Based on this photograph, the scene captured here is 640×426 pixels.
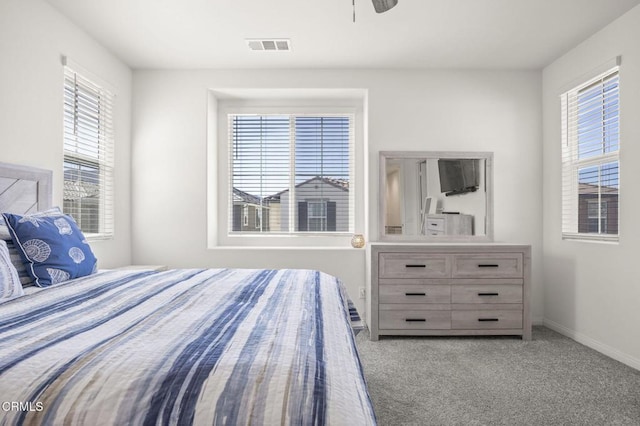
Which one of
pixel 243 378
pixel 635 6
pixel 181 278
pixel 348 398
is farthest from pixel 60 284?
pixel 635 6

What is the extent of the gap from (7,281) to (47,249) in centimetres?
34

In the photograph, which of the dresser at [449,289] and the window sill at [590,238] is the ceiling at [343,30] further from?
the dresser at [449,289]

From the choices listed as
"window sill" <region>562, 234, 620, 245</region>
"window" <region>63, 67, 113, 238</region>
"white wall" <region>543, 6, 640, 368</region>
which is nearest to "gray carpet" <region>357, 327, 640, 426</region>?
"white wall" <region>543, 6, 640, 368</region>

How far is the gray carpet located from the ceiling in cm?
257

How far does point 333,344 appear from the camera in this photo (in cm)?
108

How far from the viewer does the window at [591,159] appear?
3021 millimetres

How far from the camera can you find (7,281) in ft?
5.46

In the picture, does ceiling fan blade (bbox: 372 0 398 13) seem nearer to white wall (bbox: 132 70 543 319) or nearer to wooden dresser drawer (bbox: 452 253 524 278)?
white wall (bbox: 132 70 543 319)

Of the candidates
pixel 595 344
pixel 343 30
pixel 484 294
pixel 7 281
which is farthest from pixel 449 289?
pixel 7 281

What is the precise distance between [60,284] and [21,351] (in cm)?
117

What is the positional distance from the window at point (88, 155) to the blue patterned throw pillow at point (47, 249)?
110 cm

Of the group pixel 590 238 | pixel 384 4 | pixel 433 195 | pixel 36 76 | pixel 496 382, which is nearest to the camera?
pixel 384 4

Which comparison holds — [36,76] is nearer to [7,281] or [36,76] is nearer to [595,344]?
[7,281]
